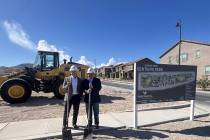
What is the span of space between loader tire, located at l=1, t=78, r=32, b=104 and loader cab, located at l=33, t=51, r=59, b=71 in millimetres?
1906

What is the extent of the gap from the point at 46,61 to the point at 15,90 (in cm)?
277

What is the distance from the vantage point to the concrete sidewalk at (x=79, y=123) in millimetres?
6873

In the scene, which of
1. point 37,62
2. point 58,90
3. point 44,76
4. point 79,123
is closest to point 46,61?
point 37,62

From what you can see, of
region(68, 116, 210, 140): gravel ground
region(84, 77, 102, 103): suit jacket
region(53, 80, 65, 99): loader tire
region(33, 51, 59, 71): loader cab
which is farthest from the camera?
region(33, 51, 59, 71): loader cab

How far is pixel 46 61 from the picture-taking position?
599 inches

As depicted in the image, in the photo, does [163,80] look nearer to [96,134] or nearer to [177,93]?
[177,93]

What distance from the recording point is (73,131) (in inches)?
277

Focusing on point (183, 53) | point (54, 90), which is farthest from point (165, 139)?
point (183, 53)

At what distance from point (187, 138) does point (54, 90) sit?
9159 millimetres

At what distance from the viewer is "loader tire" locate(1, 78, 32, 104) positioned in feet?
42.8

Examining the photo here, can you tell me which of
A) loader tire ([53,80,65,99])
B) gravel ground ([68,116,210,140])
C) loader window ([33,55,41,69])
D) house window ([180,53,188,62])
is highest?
house window ([180,53,188,62])

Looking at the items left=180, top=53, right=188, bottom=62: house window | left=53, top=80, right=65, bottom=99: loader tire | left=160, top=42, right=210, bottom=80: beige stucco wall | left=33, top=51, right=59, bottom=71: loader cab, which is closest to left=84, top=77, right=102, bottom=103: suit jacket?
left=53, top=80, right=65, bottom=99: loader tire

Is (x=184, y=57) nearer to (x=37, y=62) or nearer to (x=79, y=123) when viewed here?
(x=37, y=62)

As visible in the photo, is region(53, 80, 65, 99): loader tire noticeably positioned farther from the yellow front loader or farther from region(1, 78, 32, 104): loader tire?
region(1, 78, 32, 104): loader tire
